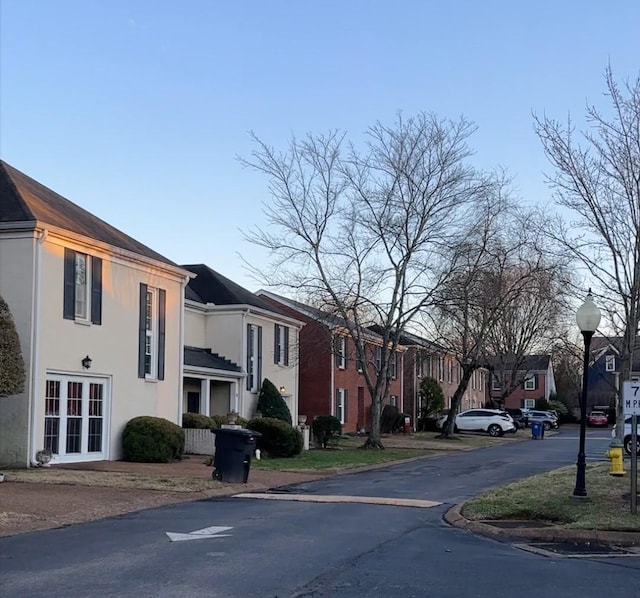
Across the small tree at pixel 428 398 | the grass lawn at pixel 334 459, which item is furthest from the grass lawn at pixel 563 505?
the small tree at pixel 428 398

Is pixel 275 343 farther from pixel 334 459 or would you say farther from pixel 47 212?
pixel 47 212

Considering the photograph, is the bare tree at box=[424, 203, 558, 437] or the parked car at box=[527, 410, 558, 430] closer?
the bare tree at box=[424, 203, 558, 437]

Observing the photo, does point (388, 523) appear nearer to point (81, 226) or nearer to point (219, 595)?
point (219, 595)

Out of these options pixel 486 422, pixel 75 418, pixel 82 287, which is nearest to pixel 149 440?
pixel 75 418

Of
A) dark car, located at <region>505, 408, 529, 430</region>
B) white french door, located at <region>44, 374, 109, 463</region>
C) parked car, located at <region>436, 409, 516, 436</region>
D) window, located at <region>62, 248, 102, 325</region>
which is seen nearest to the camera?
white french door, located at <region>44, 374, 109, 463</region>

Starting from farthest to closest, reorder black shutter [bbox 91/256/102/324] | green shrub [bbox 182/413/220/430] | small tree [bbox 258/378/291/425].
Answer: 1. small tree [bbox 258/378/291/425]
2. green shrub [bbox 182/413/220/430]
3. black shutter [bbox 91/256/102/324]

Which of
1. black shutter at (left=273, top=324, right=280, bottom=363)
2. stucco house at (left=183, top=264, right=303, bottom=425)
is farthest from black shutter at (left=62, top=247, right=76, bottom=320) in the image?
black shutter at (left=273, top=324, right=280, bottom=363)

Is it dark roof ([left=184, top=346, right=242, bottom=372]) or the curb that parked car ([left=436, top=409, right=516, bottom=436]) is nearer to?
dark roof ([left=184, top=346, right=242, bottom=372])

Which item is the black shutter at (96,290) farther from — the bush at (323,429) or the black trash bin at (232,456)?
the bush at (323,429)

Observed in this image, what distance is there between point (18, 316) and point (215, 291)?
50.0 ft

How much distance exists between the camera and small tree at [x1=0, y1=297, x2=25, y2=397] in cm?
1855

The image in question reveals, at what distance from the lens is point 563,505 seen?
47.9ft

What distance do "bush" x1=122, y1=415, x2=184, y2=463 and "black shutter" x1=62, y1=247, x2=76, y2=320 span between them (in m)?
3.79

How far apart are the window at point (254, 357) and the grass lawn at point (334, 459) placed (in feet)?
13.8
